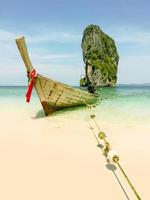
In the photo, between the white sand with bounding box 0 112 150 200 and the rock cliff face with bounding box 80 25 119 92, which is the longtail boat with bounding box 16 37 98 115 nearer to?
the white sand with bounding box 0 112 150 200

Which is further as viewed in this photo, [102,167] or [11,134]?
[11,134]

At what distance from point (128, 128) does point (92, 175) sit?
487 centimetres

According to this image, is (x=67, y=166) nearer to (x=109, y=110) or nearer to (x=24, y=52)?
(x=24, y=52)

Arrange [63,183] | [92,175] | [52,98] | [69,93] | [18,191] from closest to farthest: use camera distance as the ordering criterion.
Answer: [18,191], [63,183], [92,175], [52,98], [69,93]

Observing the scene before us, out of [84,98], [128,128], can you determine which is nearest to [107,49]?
[84,98]

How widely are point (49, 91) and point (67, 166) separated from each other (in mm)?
7441

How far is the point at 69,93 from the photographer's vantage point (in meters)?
13.7

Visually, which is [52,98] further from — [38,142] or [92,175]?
[92,175]

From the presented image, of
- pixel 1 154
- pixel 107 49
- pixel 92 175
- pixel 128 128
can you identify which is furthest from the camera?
pixel 107 49

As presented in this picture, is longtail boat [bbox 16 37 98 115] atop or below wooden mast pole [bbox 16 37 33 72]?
below

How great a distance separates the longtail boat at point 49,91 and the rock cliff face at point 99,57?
72.6 metres

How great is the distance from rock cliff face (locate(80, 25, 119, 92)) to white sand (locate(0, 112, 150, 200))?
260ft

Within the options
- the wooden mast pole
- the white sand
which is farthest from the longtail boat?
the white sand

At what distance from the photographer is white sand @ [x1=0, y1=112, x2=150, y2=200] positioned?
157 inches
